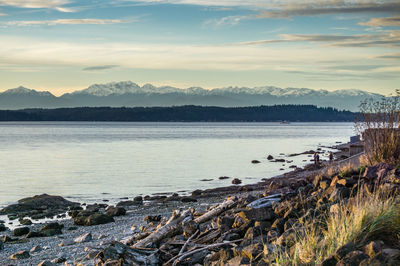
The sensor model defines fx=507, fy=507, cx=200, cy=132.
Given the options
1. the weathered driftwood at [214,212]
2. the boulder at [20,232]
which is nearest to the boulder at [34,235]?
the boulder at [20,232]

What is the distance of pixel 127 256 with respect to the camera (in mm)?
8656

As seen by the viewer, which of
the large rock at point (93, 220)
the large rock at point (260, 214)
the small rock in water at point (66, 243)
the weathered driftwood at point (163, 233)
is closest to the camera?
the large rock at point (260, 214)

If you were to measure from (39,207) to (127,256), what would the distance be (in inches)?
645

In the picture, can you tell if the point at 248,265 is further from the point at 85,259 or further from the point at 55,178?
the point at 55,178

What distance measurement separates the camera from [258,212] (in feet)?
31.0

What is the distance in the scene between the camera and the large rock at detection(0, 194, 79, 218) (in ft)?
72.1

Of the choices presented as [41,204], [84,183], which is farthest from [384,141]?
[84,183]

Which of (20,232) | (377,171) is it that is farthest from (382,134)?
(20,232)

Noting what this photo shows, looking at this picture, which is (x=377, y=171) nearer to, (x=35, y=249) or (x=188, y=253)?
(x=188, y=253)

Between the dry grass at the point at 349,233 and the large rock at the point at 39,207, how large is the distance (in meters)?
16.2

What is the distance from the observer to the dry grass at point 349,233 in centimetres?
679

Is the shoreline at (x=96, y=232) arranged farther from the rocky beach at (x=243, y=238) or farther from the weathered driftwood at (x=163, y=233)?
the weathered driftwood at (x=163, y=233)

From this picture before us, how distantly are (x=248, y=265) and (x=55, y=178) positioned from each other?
3375 cm

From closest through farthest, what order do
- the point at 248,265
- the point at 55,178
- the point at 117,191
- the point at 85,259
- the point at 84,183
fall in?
the point at 248,265 < the point at 85,259 < the point at 117,191 < the point at 84,183 < the point at 55,178
